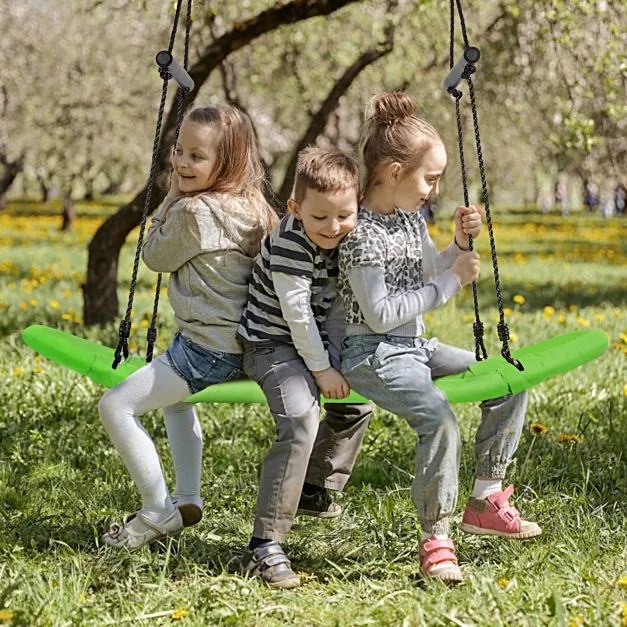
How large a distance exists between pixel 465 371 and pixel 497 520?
0.50 m

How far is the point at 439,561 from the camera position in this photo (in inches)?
137

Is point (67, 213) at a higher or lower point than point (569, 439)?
lower

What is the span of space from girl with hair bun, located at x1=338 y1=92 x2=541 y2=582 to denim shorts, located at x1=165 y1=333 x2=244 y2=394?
0.40 meters

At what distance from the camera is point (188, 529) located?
4.08 meters

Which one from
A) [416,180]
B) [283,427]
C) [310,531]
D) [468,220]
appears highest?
[416,180]

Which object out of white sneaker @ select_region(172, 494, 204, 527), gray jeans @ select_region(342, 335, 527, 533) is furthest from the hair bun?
white sneaker @ select_region(172, 494, 204, 527)

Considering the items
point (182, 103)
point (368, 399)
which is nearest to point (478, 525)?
point (368, 399)

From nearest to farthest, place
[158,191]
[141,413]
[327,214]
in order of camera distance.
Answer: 1. [327,214]
2. [141,413]
3. [158,191]

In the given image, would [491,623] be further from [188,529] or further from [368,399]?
[188,529]

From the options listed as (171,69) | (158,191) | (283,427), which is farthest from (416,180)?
(158,191)

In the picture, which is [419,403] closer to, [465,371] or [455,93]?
[465,371]

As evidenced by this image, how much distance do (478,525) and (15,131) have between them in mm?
21265

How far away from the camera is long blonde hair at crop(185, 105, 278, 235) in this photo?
358cm

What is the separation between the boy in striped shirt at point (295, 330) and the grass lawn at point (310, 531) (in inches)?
9.3
